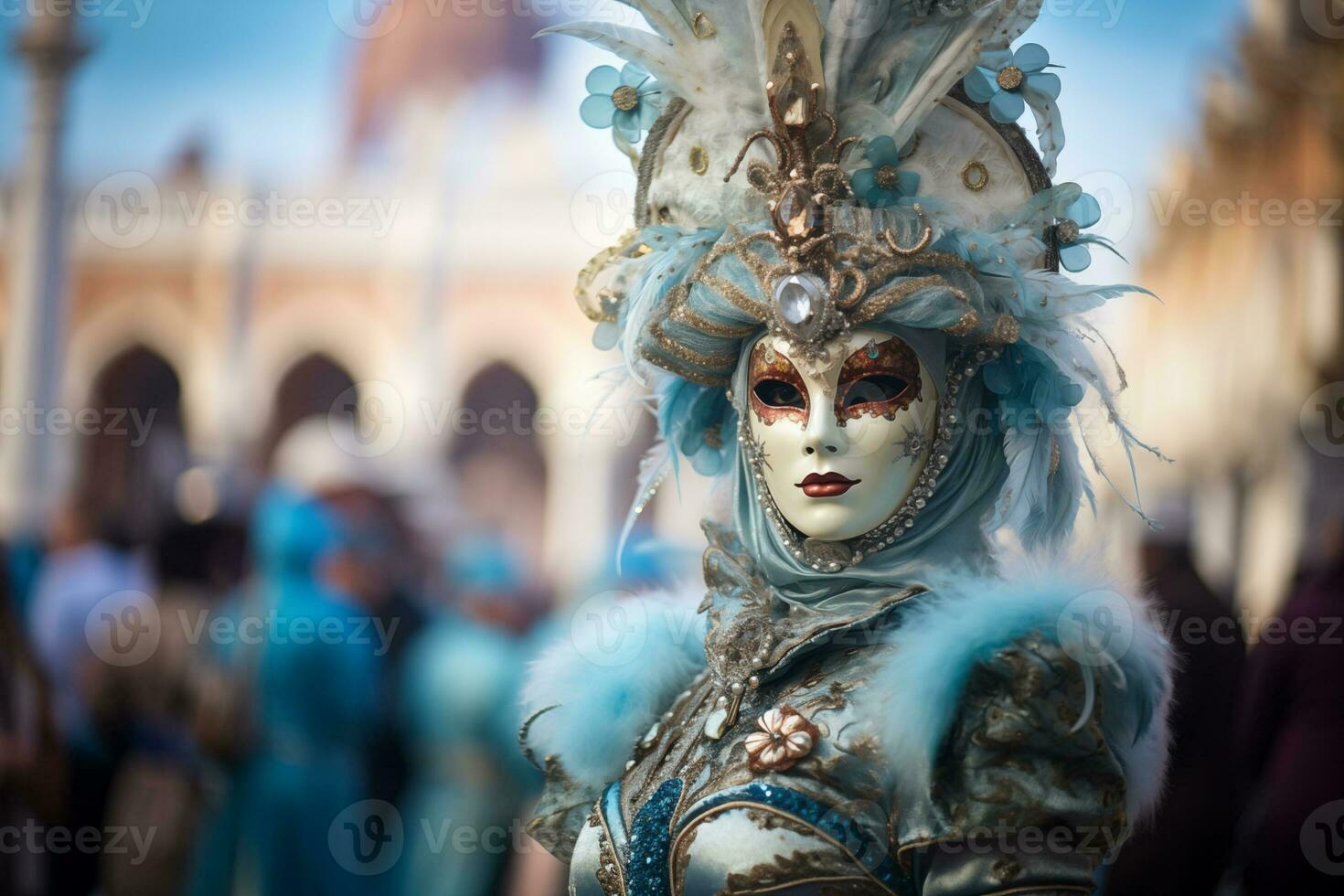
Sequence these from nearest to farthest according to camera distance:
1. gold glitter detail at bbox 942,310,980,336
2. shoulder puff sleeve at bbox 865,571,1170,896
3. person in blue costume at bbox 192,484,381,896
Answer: shoulder puff sleeve at bbox 865,571,1170,896, gold glitter detail at bbox 942,310,980,336, person in blue costume at bbox 192,484,381,896

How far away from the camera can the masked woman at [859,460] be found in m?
2.27

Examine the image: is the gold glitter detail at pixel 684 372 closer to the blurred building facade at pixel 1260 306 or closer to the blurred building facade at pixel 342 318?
the blurred building facade at pixel 1260 306

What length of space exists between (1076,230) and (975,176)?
7.8 inches

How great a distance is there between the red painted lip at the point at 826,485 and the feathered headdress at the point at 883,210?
0.59ft

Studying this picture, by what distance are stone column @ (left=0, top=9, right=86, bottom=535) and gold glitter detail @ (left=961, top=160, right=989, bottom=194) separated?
12.3 metres

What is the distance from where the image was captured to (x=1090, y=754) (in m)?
2.20

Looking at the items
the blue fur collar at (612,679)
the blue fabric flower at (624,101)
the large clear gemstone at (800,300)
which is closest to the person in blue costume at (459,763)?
the blue fur collar at (612,679)

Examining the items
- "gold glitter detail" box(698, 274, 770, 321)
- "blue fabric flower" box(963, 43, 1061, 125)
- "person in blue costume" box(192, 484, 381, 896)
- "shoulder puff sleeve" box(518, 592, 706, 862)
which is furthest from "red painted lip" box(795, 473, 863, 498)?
"person in blue costume" box(192, 484, 381, 896)

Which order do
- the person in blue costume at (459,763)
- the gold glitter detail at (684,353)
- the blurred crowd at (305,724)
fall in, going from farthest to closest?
the person in blue costume at (459,763) → the blurred crowd at (305,724) → the gold glitter detail at (684,353)

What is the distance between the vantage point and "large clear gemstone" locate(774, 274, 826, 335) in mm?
2459

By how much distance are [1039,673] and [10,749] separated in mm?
4091

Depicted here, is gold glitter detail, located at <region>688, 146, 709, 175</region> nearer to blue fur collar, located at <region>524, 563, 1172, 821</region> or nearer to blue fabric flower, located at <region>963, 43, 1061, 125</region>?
blue fabric flower, located at <region>963, 43, 1061, 125</region>

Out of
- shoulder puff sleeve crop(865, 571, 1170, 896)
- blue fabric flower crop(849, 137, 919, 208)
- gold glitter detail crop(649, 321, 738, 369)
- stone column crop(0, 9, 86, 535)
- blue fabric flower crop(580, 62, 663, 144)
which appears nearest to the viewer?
shoulder puff sleeve crop(865, 571, 1170, 896)

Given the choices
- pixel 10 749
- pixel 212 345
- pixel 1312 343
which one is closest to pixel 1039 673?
pixel 10 749
